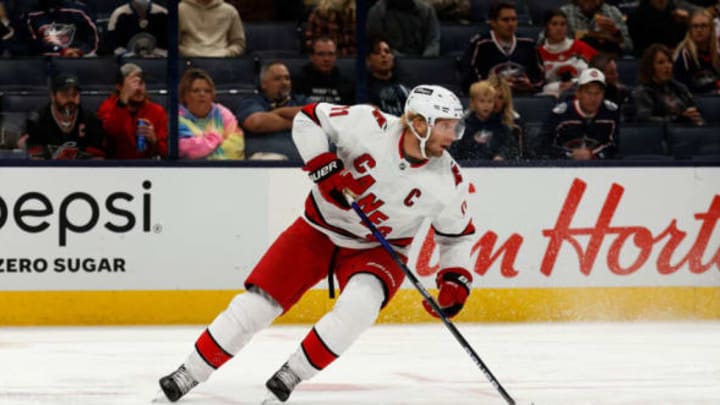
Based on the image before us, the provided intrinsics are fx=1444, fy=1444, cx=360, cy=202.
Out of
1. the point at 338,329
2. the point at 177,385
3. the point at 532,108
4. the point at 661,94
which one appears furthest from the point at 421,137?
the point at 661,94

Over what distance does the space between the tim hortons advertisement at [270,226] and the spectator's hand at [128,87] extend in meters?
0.40

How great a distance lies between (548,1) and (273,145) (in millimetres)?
2143

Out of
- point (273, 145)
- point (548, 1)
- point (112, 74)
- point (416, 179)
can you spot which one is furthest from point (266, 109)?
point (416, 179)

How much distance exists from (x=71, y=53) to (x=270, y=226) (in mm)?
1418

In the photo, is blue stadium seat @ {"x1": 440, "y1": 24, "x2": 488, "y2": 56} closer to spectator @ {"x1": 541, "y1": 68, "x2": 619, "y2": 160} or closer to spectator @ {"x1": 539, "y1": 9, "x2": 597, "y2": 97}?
spectator @ {"x1": 539, "y1": 9, "x2": 597, "y2": 97}

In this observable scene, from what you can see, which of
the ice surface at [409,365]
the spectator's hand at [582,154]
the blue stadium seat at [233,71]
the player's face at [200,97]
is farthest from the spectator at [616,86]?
the player's face at [200,97]

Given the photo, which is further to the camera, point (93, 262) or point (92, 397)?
point (93, 262)

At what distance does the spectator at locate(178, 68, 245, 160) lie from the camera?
306 inches

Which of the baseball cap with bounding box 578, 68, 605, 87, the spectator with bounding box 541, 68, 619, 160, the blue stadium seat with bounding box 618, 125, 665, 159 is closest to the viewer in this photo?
the spectator with bounding box 541, 68, 619, 160

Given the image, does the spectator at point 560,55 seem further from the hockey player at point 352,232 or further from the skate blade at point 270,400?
the skate blade at point 270,400

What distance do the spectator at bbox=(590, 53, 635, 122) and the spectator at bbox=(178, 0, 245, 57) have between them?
2.18 meters

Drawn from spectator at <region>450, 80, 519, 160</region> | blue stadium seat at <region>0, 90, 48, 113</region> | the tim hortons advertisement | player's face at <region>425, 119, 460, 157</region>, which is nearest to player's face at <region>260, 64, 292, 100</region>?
the tim hortons advertisement

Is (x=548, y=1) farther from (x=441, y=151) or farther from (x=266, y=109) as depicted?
(x=441, y=151)

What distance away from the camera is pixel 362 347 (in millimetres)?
6891
